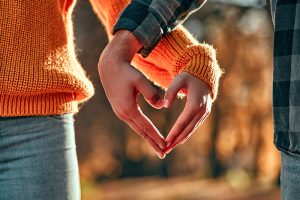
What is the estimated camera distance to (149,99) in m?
1.55

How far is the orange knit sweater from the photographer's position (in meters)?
1.86

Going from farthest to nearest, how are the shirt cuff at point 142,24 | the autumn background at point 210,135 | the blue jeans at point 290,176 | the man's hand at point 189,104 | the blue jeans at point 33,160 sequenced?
the autumn background at point 210,135
the blue jeans at point 33,160
the shirt cuff at point 142,24
the man's hand at point 189,104
the blue jeans at point 290,176

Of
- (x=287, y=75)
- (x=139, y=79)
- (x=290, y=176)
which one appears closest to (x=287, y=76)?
(x=287, y=75)

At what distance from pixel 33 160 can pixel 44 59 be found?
11.6 inches

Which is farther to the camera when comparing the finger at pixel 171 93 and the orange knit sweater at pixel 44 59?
the orange knit sweater at pixel 44 59

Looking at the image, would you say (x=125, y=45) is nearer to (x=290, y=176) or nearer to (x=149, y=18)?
(x=149, y=18)

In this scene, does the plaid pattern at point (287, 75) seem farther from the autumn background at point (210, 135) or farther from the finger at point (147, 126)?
the autumn background at point (210, 135)

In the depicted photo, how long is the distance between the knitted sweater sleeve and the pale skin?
0.06 metres

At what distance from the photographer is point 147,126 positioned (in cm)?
162

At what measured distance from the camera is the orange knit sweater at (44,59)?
186cm

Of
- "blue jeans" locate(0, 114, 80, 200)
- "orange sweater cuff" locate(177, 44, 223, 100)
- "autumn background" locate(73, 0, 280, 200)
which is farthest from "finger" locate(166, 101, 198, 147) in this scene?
"autumn background" locate(73, 0, 280, 200)

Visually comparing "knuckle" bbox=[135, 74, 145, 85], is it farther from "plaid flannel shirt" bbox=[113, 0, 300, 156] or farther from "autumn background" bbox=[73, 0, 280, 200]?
"autumn background" bbox=[73, 0, 280, 200]

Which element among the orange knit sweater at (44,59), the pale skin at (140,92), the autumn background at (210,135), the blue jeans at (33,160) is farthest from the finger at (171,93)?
the autumn background at (210,135)

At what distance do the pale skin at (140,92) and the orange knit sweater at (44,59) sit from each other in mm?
210
